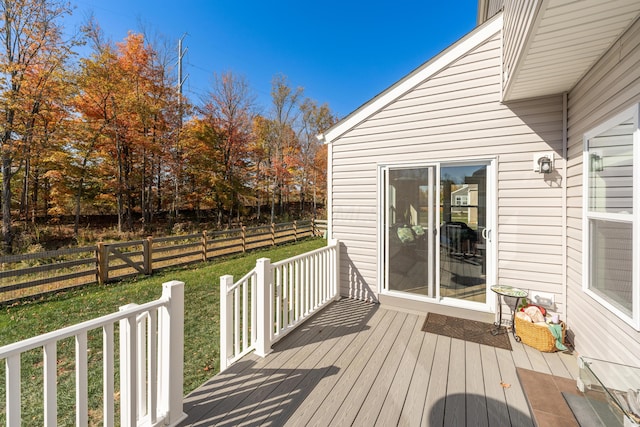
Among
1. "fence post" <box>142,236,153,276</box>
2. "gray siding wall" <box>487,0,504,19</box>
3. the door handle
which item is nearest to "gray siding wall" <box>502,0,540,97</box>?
"gray siding wall" <box>487,0,504,19</box>

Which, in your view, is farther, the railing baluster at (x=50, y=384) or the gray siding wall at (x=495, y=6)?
the gray siding wall at (x=495, y=6)

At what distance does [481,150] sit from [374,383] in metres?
2.80

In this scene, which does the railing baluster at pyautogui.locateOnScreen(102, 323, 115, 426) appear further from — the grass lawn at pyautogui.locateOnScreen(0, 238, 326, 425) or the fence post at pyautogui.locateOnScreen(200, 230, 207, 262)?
the fence post at pyautogui.locateOnScreen(200, 230, 207, 262)

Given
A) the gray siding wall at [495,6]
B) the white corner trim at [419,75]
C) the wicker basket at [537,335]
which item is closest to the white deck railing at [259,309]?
the white corner trim at [419,75]

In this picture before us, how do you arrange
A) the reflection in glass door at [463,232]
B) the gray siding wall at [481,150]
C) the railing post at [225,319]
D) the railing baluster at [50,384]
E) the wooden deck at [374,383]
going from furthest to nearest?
the reflection in glass door at [463,232] < the gray siding wall at [481,150] < the railing post at [225,319] < the wooden deck at [374,383] < the railing baluster at [50,384]

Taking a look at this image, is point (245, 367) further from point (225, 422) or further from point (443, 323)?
point (443, 323)

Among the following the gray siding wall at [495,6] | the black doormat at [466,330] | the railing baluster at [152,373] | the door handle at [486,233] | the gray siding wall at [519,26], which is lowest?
the black doormat at [466,330]

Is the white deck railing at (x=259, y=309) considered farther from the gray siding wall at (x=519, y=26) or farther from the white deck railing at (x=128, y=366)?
the gray siding wall at (x=519, y=26)

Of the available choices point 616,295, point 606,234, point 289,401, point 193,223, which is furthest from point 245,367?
point 193,223

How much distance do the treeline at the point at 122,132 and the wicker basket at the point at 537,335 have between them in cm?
1132

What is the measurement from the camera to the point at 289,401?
1.95 metres

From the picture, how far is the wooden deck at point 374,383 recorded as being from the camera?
70.9 inches

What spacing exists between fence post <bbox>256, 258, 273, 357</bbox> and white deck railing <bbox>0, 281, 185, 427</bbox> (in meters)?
0.85

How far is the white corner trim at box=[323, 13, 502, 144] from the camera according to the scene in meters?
3.15
